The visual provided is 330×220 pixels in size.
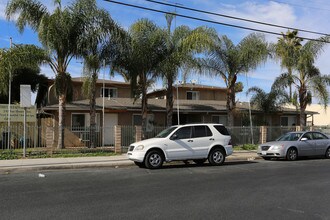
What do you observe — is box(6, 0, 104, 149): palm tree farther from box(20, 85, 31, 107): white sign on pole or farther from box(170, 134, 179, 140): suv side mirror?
box(170, 134, 179, 140): suv side mirror

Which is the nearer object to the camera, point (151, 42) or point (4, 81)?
point (4, 81)

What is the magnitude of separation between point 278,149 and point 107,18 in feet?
34.2

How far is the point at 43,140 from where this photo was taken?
65.2 feet

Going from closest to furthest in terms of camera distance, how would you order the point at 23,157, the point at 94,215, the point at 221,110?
1. the point at 94,215
2. the point at 23,157
3. the point at 221,110

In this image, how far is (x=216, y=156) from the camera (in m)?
16.0

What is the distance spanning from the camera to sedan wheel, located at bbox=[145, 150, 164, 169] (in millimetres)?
14711

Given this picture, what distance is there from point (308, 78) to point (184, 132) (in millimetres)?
15925

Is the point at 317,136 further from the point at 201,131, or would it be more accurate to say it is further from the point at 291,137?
the point at 201,131

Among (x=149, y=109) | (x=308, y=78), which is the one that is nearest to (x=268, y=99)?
(x=308, y=78)

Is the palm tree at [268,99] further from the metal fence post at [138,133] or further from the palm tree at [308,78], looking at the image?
the metal fence post at [138,133]

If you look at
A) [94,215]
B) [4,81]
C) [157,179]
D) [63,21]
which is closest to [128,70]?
[63,21]

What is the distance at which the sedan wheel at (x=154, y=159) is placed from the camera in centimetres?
1471

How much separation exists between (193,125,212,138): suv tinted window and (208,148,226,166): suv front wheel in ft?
2.34

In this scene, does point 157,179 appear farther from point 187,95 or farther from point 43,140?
point 187,95
